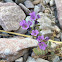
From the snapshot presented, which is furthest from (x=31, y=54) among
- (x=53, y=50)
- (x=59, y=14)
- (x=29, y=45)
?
(x=59, y=14)

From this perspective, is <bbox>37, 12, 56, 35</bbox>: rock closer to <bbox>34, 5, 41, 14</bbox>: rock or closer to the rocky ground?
the rocky ground

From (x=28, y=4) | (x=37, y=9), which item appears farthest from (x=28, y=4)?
(x=37, y=9)

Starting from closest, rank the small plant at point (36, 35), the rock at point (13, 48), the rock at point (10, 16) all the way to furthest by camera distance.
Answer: the small plant at point (36, 35)
the rock at point (13, 48)
the rock at point (10, 16)

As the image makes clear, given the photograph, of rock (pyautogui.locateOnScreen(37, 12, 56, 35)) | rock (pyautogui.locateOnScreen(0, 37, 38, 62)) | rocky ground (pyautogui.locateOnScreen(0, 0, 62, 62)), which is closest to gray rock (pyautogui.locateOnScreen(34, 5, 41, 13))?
rocky ground (pyautogui.locateOnScreen(0, 0, 62, 62))

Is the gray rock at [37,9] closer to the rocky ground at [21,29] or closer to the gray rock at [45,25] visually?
the rocky ground at [21,29]

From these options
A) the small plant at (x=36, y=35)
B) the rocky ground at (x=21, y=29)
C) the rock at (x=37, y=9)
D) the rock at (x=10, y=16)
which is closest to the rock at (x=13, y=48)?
the rocky ground at (x=21, y=29)

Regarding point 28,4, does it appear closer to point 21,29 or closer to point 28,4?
point 28,4

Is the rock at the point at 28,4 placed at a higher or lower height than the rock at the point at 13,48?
higher
